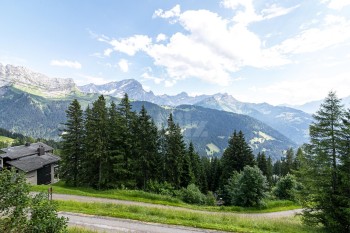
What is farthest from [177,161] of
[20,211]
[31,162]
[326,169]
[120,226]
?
[20,211]

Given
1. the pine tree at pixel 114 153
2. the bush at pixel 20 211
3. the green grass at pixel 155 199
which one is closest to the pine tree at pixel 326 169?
the green grass at pixel 155 199

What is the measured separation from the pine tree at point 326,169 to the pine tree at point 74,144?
35063mm

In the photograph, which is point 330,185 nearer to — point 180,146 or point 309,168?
point 309,168

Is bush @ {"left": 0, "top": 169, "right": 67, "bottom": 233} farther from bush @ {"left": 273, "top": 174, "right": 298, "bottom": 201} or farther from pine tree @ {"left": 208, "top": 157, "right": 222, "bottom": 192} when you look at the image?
pine tree @ {"left": 208, "top": 157, "right": 222, "bottom": 192}

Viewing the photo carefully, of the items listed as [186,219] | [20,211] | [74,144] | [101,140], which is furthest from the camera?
[74,144]

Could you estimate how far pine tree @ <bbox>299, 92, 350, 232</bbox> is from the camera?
21.7 metres

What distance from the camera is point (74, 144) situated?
147 feet

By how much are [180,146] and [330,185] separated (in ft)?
105

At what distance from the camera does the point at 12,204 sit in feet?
28.4

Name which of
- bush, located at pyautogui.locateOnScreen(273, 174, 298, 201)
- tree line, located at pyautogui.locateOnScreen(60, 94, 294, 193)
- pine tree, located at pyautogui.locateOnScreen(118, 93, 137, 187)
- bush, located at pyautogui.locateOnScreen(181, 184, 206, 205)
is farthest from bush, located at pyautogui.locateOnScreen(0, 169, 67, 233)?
bush, located at pyautogui.locateOnScreen(273, 174, 298, 201)

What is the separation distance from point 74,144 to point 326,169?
1473 inches

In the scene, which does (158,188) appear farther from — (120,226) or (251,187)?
(120,226)

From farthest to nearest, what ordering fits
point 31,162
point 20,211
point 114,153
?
point 31,162
point 114,153
point 20,211

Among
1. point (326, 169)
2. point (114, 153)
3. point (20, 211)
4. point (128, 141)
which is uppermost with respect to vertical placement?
point (128, 141)
